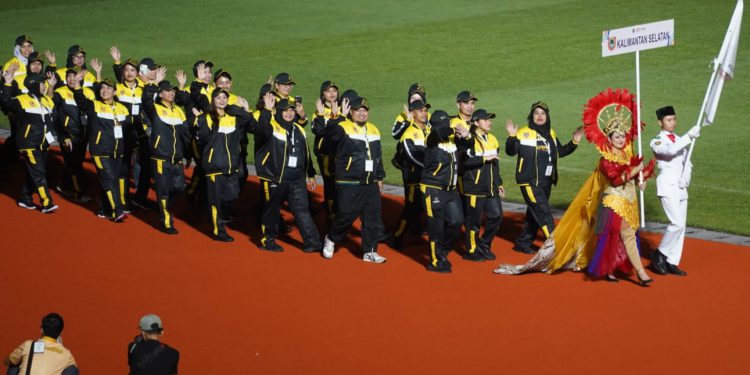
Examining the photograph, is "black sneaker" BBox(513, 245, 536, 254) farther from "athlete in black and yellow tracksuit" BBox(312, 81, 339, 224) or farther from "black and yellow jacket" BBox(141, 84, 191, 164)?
"black and yellow jacket" BBox(141, 84, 191, 164)

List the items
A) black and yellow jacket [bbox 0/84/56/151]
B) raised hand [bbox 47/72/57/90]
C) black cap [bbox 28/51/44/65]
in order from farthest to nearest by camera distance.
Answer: black cap [bbox 28/51/44/65] → raised hand [bbox 47/72/57/90] → black and yellow jacket [bbox 0/84/56/151]

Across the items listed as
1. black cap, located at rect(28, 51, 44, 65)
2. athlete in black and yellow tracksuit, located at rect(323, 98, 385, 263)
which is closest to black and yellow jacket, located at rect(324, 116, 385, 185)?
athlete in black and yellow tracksuit, located at rect(323, 98, 385, 263)

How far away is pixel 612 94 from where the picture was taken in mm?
14055

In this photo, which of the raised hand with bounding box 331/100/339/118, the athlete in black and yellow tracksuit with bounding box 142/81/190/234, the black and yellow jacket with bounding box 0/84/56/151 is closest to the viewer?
the athlete in black and yellow tracksuit with bounding box 142/81/190/234

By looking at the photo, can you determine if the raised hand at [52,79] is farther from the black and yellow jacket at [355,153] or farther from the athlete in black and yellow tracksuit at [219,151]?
the black and yellow jacket at [355,153]

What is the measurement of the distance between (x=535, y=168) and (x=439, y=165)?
1.53m

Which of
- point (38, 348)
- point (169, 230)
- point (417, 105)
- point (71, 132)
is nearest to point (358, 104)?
point (417, 105)

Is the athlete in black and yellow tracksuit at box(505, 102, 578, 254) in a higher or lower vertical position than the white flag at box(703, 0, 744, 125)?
lower

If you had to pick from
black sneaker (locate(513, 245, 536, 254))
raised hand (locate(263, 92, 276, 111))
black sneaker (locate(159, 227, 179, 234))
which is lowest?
black sneaker (locate(513, 245, 536, 254))

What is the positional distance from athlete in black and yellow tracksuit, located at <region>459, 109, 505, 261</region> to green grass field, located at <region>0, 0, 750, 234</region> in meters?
3.17

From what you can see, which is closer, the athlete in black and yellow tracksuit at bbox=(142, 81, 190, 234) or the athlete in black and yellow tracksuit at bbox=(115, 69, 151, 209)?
the athlete in black and yellow tracksuit at bbox=(142, 81, 190, 234)

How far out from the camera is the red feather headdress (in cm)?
1377

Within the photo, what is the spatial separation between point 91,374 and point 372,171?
4.84 metres

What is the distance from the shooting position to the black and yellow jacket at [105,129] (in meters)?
16.3
